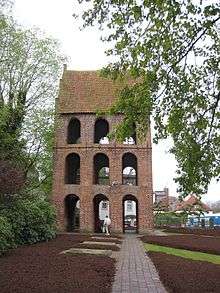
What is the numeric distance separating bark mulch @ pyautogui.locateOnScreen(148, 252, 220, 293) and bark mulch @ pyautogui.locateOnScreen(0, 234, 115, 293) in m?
1.58

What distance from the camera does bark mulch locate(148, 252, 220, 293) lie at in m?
11.6

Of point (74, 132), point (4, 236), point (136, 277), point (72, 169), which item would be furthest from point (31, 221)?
point (74, 132)

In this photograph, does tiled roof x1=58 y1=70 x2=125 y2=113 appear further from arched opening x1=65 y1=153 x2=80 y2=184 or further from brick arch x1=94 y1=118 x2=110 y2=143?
arched opening x1=65 y1=153 x2=80 y2=184

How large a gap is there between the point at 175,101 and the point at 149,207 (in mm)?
31442

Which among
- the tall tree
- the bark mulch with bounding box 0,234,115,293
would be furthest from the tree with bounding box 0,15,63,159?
the bark mulch with bounding box 0,234,115,293

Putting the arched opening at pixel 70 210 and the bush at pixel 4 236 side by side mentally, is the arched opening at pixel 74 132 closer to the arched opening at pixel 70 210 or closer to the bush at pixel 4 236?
the arched opening at pixel 70 210

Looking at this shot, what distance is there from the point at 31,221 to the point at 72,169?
20168 millimetres

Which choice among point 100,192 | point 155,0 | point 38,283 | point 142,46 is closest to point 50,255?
point 38,283

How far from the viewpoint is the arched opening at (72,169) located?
146ft

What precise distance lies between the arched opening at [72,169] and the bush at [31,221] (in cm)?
1307

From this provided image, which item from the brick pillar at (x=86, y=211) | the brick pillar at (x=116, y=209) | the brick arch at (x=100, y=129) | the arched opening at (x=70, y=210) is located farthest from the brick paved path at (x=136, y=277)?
the brick arch at (x=100, y=129)

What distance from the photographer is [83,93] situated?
46.1 meters

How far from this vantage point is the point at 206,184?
36.8ft

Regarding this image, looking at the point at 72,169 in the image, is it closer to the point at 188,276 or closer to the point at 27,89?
the point at 27,89
